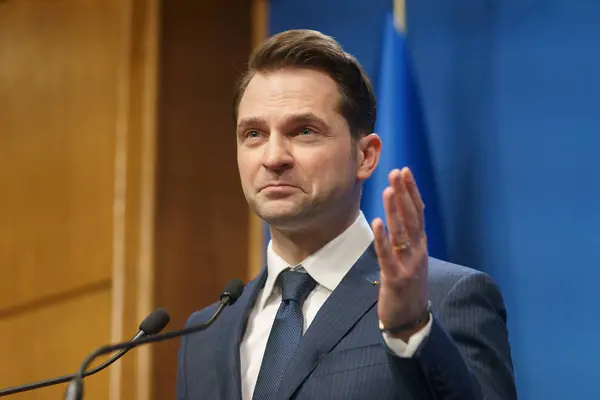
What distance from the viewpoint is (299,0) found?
319 centimetres

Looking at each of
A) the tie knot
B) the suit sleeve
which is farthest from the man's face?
the suit sleeve

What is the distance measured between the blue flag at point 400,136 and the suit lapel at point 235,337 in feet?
2.57

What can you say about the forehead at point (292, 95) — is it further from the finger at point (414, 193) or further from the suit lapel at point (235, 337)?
the finger at point (414, 193)

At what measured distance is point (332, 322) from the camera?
145 cm

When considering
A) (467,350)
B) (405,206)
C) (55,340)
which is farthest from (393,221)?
(55,340)

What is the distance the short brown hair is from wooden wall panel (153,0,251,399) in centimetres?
135

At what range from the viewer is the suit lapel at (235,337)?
1.52 metres

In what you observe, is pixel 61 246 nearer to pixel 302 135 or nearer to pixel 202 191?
pixel 202 191

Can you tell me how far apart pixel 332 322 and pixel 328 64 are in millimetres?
590

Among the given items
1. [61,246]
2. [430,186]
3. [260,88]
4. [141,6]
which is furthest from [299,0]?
[260,88]

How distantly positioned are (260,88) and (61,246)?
175cm

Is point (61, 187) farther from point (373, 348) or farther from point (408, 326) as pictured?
point (408, 326)

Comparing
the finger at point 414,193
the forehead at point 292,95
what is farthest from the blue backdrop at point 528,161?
the finger at point 414,193

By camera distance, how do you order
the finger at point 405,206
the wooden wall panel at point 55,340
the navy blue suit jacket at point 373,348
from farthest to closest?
the wooden wall panel at point 55,340 → the navy blue suit jacket at point 373,348 → the finger at point 405,206
